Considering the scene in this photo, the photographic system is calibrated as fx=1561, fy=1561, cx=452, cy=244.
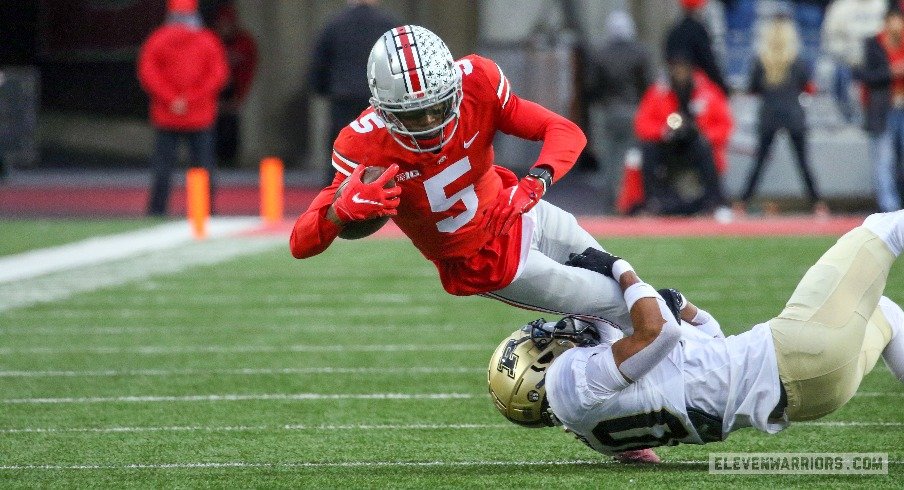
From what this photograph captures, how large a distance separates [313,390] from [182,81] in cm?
702

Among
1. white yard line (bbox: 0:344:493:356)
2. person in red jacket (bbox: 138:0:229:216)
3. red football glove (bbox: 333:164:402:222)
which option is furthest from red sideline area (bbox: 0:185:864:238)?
red football glove (bbox: 333:164:402:222)

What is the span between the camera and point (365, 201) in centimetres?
485

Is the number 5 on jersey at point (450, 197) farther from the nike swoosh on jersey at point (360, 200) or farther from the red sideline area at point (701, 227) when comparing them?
the red sideline area at point (701, 227)

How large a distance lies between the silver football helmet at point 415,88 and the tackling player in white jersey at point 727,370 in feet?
2.73

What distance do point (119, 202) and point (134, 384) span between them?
8.73 metres

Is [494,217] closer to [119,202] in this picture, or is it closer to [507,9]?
[119,202]

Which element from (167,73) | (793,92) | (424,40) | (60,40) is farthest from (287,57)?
(424,40)

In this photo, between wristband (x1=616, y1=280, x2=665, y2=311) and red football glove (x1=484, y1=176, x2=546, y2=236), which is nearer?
wristband (x1=616, y1=280, x2=665, y2=311)

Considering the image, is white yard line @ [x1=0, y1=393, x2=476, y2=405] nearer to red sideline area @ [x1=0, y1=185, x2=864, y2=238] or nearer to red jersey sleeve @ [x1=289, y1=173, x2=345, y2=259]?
red jersey sleeve @ [x1=289, y1=173, x2=345, y2=259]

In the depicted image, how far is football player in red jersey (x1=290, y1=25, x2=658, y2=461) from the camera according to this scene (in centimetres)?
499

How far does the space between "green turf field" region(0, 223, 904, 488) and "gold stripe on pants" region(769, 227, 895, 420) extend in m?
0.28

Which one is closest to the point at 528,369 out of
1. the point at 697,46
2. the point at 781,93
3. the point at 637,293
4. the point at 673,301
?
the point at 637,293

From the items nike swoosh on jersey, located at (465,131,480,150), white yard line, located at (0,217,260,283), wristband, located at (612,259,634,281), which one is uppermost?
nike swoosh on jersey, located at (465,131,480,150)

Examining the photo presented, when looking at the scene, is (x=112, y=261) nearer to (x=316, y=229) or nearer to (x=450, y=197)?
(x=450, y=197)
